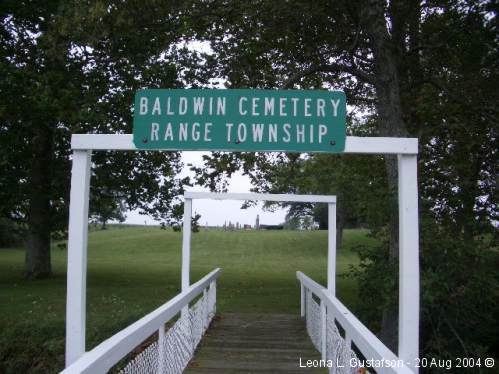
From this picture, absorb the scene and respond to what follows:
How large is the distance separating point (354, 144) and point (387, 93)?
627 cm

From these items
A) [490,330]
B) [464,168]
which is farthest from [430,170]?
[490,330]

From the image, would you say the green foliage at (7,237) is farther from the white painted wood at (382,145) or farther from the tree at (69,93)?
the white painted wood at (382,145)

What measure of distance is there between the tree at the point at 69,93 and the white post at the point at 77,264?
675 centimetres

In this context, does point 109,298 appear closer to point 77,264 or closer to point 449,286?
point 449,286

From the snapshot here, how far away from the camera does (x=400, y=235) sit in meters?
3.64

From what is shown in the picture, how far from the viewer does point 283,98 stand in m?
3.77

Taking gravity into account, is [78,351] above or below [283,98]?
below

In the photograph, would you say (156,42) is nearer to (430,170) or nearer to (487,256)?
(430,170)

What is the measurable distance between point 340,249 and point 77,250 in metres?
42.7

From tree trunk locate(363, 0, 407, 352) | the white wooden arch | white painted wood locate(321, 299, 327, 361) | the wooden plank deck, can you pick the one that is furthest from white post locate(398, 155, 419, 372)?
tree trunk locate(363, 0, 407, 352)

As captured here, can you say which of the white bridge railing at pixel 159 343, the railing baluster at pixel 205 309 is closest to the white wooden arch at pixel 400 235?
the white bridge railing at pixel 159 343

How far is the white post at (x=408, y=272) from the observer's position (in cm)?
348

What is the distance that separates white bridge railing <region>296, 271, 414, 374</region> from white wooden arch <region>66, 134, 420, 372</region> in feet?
0.76

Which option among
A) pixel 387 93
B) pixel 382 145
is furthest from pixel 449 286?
pixel 382 145
